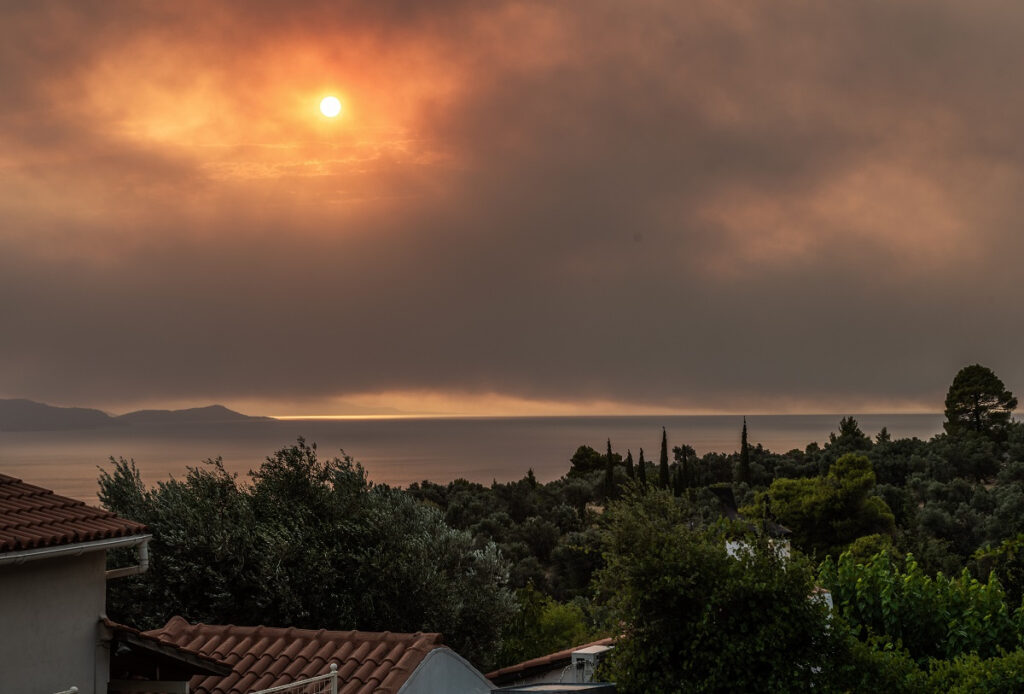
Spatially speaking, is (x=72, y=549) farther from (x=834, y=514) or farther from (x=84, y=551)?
(x=834, y=514)

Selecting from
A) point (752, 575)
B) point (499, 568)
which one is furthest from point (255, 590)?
point (752, 575)

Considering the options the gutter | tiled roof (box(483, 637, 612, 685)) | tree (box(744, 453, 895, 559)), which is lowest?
tree (box(744, 453, 895, 559))

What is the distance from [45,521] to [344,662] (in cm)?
407

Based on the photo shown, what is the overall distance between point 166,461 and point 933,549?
444 ft

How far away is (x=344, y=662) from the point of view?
11383mm

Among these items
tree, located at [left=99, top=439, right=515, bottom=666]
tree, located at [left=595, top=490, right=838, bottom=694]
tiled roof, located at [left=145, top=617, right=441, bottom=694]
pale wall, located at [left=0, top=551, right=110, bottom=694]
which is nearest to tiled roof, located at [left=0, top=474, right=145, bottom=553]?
pale wall, located at [left=0, top=551, right=110, bottom=694]

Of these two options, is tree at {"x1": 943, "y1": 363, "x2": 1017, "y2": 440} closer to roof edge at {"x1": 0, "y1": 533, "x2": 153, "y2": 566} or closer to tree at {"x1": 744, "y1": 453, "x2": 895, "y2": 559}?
tree at {"x1": 744, "y1": 453, "x2": 895, "y2": 559}

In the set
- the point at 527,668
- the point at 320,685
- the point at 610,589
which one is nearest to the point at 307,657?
the point at 320,685

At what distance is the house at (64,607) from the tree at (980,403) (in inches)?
4418

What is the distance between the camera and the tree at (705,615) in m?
14.7

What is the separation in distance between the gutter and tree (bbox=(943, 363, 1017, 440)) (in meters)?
112

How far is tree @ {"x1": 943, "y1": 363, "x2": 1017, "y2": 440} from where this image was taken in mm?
110000

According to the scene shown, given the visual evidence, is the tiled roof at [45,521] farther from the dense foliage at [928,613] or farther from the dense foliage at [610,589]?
the dense foliage at [928,613]

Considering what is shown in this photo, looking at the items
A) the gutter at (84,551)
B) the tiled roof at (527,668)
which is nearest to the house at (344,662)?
the gutter at (84,551)
